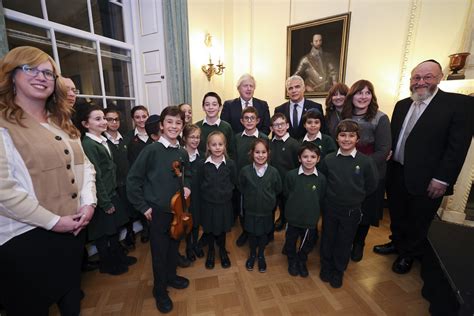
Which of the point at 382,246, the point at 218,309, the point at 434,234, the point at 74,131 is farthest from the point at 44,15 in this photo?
the point at 382,246

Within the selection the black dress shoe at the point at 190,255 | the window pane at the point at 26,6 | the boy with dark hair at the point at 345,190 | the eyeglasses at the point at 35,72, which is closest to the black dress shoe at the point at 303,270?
the boy with dark hair at the point at 345,190

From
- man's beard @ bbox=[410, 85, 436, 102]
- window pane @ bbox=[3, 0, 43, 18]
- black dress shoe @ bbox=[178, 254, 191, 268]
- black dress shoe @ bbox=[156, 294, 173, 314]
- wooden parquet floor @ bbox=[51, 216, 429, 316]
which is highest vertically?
window pane @ bbox=[3, 0, 43, 18]

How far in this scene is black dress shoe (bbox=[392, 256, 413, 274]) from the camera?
1.98 metres

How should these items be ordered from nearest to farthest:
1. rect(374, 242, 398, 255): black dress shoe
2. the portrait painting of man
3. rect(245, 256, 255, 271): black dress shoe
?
1. rect(245, 256, 255, 271): black dress shoe
2. rect(374, 242, 398, 255): black dress shoe
3. the portrait painting of man

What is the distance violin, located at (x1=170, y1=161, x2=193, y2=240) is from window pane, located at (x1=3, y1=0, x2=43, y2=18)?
2.13 m

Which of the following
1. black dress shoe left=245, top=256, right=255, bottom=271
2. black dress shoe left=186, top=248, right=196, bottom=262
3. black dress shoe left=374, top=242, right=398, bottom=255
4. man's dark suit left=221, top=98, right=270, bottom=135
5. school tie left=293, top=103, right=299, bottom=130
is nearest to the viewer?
black dress shoe left=245, top=256, right=255, bottom=271

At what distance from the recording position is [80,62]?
2570 mm

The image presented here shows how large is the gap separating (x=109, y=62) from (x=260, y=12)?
9.11 feet

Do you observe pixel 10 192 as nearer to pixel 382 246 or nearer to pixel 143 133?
pixel 143 133

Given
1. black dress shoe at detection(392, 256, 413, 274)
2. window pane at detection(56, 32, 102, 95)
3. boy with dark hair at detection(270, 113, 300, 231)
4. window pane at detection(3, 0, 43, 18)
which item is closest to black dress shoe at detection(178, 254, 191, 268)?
boy with dark hair at detection(270, 113, 300, 231)

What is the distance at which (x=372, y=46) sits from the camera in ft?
10.5

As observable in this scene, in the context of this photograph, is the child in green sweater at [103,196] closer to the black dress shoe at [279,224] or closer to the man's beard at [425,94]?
the black dress shoe at [279,224]

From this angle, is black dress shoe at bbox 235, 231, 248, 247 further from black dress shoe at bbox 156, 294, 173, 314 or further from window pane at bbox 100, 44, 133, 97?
window pane at bbox 100, 44, 133, 97

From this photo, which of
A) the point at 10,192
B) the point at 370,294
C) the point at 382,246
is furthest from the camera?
the point at 382,246
